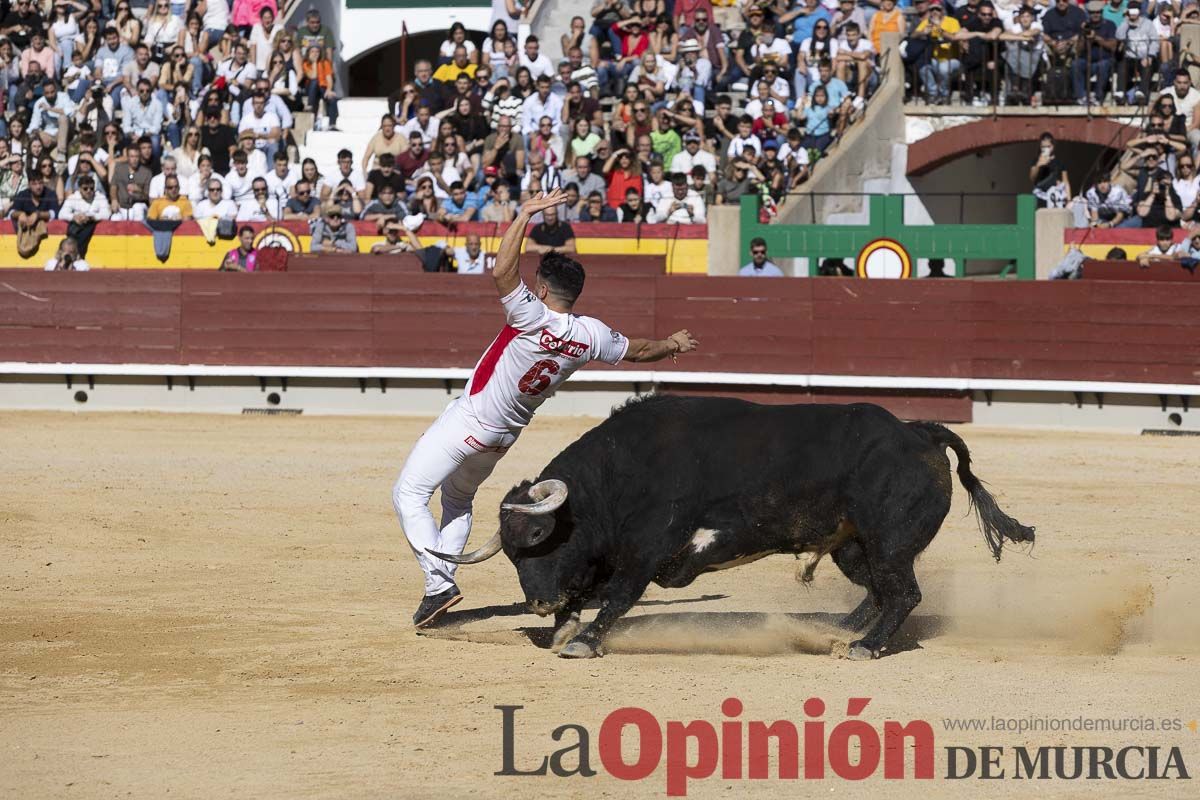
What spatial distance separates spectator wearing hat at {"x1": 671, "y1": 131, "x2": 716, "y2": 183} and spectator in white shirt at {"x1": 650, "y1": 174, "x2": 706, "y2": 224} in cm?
27

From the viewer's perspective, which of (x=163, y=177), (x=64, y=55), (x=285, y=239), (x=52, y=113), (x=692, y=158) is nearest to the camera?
(x=692, y=158)

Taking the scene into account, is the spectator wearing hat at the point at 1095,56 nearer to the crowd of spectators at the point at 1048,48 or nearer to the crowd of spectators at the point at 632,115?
the crowd of spectators at the point at 1048,48

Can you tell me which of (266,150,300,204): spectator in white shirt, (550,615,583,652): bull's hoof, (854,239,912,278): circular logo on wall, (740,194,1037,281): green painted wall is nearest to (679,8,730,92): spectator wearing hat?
(740,194,1037,281): green painted wall

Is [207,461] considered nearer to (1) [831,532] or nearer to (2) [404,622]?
(2) [404,622]

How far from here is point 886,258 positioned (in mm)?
16125

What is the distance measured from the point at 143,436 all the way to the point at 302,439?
127 centimetres

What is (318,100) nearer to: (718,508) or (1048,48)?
(1048,48)

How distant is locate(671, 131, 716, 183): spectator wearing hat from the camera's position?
16.5m

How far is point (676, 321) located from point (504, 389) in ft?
29.7

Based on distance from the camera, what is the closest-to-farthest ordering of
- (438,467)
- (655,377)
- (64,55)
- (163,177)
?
(438,467) < (655,377) < (163,177) < (64,55)

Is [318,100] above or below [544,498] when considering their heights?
above

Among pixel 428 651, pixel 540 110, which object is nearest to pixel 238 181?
pixel 540 110

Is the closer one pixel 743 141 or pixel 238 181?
pixel 743 141

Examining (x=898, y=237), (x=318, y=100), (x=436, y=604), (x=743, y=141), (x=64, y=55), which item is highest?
(x=64, y=55)
